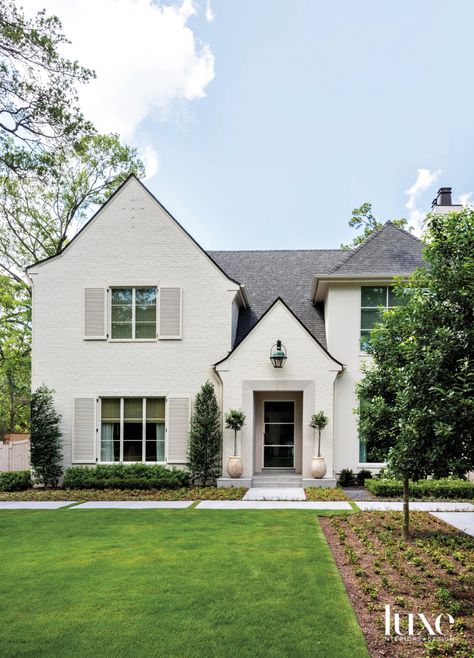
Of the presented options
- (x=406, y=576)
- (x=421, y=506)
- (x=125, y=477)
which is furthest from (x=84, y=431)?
(x=406, y=576)

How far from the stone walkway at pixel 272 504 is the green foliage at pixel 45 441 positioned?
17.9ft

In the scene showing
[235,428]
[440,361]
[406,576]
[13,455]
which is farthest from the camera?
[13,455]

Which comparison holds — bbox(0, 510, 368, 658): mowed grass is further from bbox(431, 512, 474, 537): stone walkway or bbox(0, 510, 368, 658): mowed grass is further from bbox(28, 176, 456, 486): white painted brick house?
bbox(28, 176, 456, 486): white painted brick house

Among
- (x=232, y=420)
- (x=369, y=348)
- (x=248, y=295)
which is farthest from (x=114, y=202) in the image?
(x=369, y=348)

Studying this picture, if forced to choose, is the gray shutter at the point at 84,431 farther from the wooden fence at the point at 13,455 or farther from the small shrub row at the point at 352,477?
the small shrub row at the point at 352,477

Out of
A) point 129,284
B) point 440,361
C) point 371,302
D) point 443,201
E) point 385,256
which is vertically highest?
point 443,201

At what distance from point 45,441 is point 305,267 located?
11.1 metres

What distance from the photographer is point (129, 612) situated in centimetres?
544

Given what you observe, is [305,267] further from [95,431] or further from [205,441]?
[95,431]

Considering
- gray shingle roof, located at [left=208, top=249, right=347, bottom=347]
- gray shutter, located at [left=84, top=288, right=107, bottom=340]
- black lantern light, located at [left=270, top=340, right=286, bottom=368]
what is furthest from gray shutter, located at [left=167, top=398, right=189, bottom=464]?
gray shutter, located at [left=84, top=288, right=107, bottom=340]

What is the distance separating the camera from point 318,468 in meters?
14.6

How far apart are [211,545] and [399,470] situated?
131 inches

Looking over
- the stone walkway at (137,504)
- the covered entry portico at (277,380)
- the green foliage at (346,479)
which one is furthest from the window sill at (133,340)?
the green foliage at (346,479)

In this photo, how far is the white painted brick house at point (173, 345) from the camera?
50.5 ft
